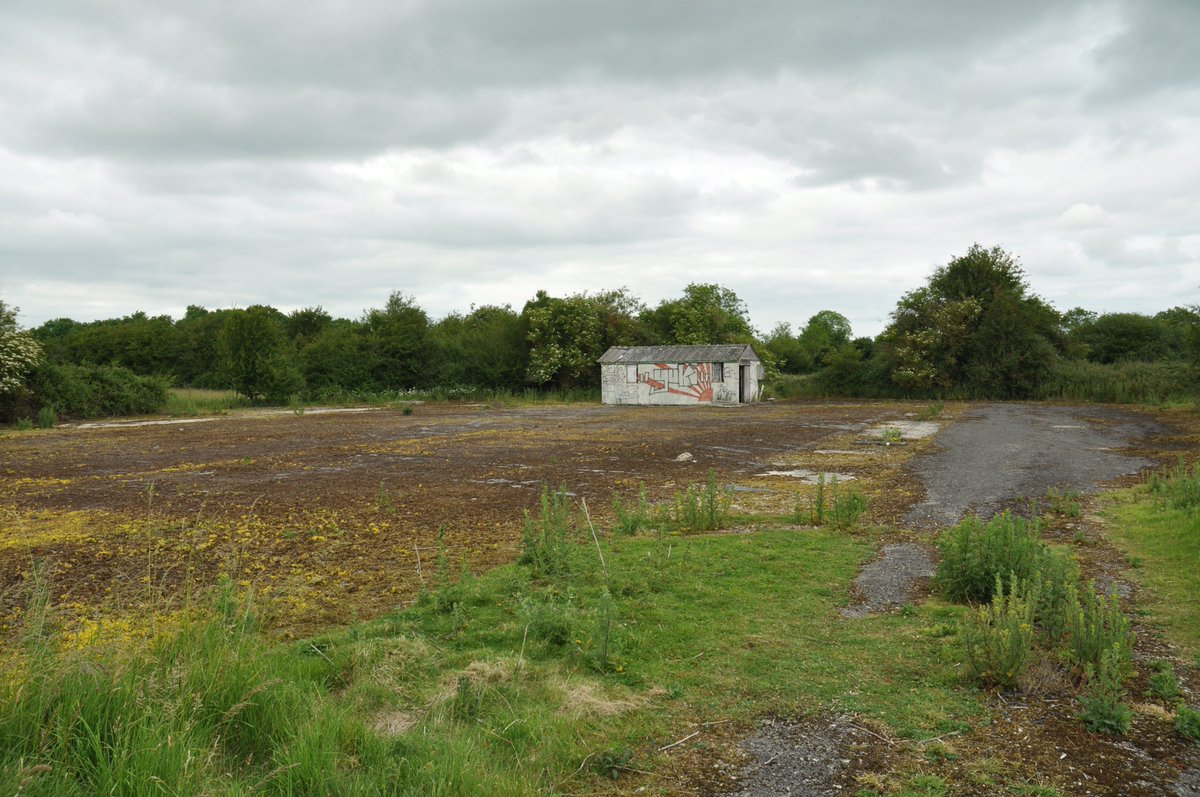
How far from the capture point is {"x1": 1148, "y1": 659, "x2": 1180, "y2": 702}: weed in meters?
4.19

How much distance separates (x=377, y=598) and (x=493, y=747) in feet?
9.69

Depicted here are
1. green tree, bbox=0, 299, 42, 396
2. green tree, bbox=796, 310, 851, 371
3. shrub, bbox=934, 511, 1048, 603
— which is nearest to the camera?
shrub, bbox=934, 511, 1048, 603

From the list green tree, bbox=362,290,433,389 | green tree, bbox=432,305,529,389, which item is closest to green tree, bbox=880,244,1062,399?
green tree, bbox=432,305,529,389

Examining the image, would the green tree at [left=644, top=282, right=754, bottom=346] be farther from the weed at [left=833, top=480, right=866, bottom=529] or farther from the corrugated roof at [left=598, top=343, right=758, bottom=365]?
the weed at [left=833, top=480, right=866, bottom=529]

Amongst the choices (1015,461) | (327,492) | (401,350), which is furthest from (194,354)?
(1015,461)

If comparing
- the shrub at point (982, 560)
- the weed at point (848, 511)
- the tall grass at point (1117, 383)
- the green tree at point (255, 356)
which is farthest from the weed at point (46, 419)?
the tall grass at point (1117, 383)

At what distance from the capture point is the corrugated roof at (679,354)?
4016cm

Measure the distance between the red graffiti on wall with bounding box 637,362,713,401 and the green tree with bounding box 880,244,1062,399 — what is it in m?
11.2

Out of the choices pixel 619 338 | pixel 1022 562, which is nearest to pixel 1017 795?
pixel 1022 562

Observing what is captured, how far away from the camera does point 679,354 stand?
135 ft

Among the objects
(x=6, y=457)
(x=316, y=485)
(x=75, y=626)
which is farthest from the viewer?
(x=6, y=457)

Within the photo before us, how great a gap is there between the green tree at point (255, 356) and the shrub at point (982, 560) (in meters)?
39.2

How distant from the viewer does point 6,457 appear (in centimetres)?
1747

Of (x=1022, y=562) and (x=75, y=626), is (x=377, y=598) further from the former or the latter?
(x=1022, y=562)
